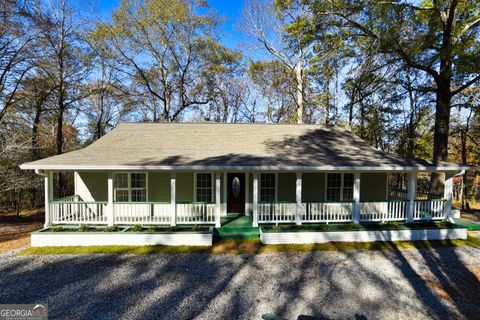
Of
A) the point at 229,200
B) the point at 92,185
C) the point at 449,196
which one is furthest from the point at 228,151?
the point at 449,196

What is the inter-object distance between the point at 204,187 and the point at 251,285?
17.2 ft

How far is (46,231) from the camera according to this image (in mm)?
8070

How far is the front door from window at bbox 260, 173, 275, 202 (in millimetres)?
835

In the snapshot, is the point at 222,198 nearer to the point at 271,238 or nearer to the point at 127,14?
the point at 271,238

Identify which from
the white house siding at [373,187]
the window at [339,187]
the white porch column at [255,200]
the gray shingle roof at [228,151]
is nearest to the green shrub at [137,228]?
the gray shingle roof at [228,151]

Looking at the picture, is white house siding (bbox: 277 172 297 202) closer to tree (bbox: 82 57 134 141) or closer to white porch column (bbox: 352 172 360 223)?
white porch column (bbox: 352 172 360 223)

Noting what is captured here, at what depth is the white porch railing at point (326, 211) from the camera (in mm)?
9016

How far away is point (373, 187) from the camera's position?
1083 centimetres

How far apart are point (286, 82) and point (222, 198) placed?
60.5 ft

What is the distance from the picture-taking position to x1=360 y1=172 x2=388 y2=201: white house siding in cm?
1077

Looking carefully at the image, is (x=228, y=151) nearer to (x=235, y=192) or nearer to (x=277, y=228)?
(x=235, y=192)

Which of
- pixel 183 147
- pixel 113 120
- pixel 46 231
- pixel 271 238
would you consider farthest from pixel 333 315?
pixel 113 120

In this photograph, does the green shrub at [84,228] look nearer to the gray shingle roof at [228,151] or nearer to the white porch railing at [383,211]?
the gray shingle roof at [228,151]

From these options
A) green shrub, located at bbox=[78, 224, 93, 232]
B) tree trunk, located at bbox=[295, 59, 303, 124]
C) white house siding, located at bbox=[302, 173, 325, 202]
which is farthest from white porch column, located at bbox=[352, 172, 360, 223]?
tree trunk, located at bbox=[295, 59, 303, 124]
